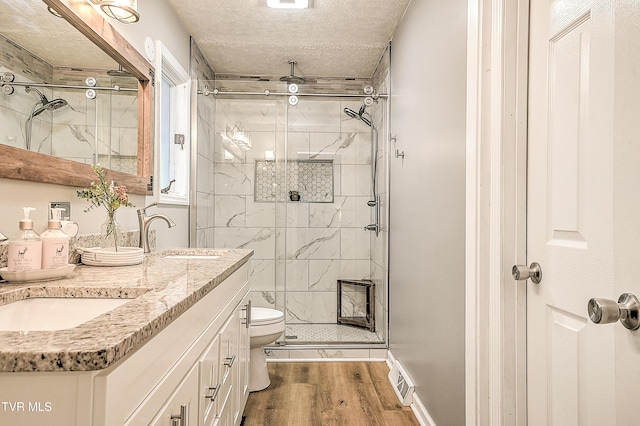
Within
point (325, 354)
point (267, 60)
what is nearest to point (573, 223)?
point (325, 354)

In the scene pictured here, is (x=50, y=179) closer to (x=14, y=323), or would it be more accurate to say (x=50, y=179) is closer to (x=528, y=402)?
(x=14, y=323)

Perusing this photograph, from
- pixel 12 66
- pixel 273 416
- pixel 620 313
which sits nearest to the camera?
pixel 620 313

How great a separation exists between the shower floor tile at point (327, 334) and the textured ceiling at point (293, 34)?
2.27m

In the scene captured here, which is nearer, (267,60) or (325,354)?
(325,354)

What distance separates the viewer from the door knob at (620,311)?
33.0 inches

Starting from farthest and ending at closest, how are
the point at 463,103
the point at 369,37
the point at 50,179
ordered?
the point at 369,37 < the point at 463,103 < the point at 50,179

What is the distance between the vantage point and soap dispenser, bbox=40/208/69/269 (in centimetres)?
121

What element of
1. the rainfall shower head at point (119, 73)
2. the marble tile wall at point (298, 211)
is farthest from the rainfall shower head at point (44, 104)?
the marble tile wall at point (298, 211)

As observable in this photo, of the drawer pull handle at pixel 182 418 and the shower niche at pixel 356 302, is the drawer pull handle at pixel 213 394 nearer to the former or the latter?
the drawer pull handle at pixel 182 418

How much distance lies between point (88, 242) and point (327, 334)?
2.16 m

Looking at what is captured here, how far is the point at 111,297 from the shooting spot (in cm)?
107

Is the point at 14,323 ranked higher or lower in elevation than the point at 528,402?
higher

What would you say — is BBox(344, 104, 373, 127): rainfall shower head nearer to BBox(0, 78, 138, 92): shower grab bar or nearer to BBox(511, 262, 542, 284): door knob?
BBox(0, 78, 138, 92): shower grab bar

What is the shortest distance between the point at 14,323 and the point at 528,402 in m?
1.45
